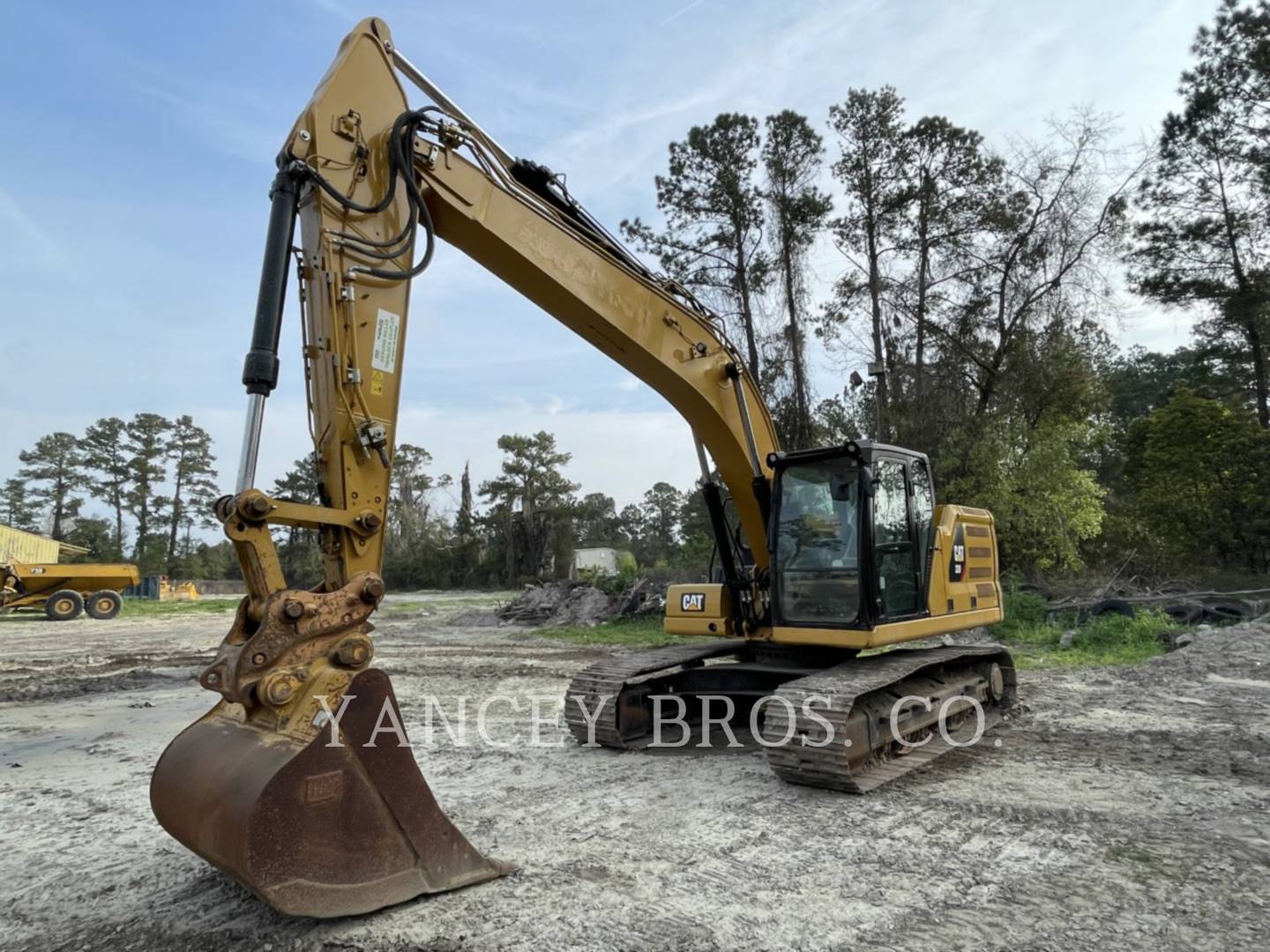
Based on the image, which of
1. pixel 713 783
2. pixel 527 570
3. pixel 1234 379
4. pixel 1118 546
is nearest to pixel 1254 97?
pixel 1234 379

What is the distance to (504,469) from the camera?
5181 centimetres

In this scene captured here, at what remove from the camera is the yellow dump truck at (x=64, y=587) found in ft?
69.5

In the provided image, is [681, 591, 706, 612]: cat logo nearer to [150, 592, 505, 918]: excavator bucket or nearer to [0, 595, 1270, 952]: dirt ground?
[0, 595, 1270, 952]: dirt ground

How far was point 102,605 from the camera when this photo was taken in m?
22.2

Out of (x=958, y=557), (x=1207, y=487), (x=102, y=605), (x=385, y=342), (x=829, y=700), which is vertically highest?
(x=1207, y=487)

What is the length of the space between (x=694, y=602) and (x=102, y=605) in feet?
71.1

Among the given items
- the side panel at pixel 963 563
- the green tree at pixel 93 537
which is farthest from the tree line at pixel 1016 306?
the green tree at pixel 93 537

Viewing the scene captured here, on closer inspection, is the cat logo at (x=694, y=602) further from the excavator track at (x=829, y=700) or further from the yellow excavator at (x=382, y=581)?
the excavator track at (x=829, y=700)

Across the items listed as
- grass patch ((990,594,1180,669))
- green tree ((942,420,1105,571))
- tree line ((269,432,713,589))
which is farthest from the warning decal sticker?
tree line ((269,432,713,589))

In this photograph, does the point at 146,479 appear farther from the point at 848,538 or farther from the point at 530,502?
the point at 848,538

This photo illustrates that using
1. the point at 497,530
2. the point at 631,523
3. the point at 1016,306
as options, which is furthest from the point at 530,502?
the point at 1016,306

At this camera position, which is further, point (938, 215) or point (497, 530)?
point (497, 530)

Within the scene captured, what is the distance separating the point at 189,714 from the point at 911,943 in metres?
7.23

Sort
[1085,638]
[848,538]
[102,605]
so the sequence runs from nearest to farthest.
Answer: [848,538], [1085,638], [102,605]
